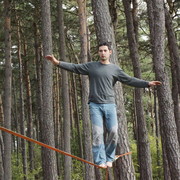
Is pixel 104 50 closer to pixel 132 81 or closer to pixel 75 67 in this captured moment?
pixel 75 67

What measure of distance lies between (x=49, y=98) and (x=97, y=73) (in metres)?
5.82

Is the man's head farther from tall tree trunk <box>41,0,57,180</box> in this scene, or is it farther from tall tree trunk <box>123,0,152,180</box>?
tall tree trunk <box>123,0,152,180</box>

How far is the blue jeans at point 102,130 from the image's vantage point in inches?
224

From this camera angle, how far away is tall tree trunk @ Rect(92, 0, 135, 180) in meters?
6.50

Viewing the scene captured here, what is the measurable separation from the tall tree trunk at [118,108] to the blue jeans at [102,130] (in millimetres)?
646

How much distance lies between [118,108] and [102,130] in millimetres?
1169

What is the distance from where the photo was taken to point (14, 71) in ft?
67.3

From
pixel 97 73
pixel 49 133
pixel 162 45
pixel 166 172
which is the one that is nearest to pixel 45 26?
pixel 49 133

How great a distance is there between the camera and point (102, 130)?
5.73 meters

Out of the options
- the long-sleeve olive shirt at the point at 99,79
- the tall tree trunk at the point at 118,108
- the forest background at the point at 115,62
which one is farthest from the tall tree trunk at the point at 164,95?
the long-sleeve olive shirt at the point at 99,79

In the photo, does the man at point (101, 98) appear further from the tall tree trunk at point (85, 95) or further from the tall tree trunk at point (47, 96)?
the tall tree trunk at point (85, 95)

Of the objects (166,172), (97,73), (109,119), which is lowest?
(166,172)

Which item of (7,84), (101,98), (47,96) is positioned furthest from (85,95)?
(101,98)

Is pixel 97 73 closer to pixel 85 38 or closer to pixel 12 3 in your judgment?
pixel 85 38
